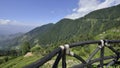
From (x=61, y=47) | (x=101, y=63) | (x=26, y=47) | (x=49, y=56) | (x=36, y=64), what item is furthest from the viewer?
(x=26, y=47)

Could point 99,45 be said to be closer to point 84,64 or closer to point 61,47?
point 84,64

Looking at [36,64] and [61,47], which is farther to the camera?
[61,47]

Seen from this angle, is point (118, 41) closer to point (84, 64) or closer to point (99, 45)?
point (99, 45)

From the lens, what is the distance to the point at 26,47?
169875 mm

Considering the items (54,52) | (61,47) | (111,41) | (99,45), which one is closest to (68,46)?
(61,47)

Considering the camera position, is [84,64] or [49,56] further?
[84,64]

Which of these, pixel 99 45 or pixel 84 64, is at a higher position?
pixel 99 45

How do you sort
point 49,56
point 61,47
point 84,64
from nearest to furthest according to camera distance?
point 49,56 → point 61,47 → point 84,64

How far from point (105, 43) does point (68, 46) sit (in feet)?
5.75

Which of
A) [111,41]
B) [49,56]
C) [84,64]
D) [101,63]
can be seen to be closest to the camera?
[49,56]

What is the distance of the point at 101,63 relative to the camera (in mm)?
6121

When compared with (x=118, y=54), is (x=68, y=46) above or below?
above

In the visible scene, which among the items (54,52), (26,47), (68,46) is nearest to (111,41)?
(68,46)

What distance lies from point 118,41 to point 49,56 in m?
3.09
